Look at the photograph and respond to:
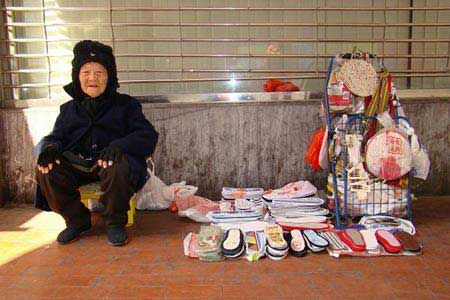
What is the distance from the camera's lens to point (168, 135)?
14.3 ft

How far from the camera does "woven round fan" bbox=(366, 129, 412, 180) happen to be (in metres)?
3.31

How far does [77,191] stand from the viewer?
3424mm

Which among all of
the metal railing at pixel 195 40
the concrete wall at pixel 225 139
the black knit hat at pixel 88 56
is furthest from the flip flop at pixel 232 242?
the metal railing at pixel 195 40

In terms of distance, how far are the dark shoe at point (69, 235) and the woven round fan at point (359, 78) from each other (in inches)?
90.9

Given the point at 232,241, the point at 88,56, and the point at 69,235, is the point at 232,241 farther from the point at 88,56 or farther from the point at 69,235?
the point at 88,56

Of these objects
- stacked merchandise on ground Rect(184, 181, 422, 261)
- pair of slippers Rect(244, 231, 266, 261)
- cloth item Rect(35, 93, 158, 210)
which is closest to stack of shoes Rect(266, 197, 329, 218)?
stacked merchandise on ground Rect(184, 181, 422, 261)

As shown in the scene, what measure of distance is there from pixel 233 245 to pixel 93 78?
1.64 meters

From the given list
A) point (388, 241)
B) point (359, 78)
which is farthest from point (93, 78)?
point (388, 241)

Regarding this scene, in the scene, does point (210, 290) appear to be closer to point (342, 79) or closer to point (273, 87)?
point (342, 79)

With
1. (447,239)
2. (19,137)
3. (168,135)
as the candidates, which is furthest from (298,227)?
(19,137)

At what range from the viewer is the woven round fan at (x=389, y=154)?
3.31 m

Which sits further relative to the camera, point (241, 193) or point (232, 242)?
point (241, 193)

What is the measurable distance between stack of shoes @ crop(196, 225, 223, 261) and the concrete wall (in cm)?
131

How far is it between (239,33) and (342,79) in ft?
5.46
